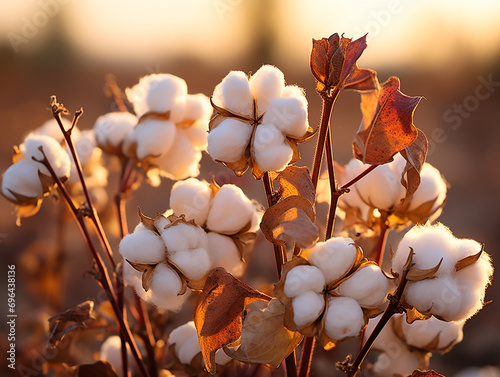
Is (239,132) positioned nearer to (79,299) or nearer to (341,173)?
(341,173)

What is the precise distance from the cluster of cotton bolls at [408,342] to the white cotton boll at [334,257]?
0.18 meters

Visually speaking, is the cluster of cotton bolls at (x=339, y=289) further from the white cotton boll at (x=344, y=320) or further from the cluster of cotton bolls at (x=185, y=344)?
the cluster of cotton bolls at (x=185, y=344)

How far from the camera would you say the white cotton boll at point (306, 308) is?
33cm

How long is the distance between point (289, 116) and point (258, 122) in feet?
0.10

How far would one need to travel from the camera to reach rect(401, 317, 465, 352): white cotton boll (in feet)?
1.62

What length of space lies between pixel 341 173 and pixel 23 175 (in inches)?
11.6

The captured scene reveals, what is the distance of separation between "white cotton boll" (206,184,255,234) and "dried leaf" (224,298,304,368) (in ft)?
0.27

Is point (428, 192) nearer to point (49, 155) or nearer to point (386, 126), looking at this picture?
point (386, 126)

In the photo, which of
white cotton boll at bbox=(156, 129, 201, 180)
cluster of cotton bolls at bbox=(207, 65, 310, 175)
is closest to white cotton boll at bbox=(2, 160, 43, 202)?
white cotton boll at bbox=(156, 129, 201, 180)

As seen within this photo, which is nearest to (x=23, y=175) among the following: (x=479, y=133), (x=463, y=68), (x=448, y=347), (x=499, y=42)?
(x=448, y=347)

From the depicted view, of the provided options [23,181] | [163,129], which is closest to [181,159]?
[163,129]

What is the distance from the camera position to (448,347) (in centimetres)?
50

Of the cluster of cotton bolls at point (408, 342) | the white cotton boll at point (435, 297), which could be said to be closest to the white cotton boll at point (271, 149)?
the white cotton boll at point (435, 297)

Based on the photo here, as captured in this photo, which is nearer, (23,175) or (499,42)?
(23,175)
